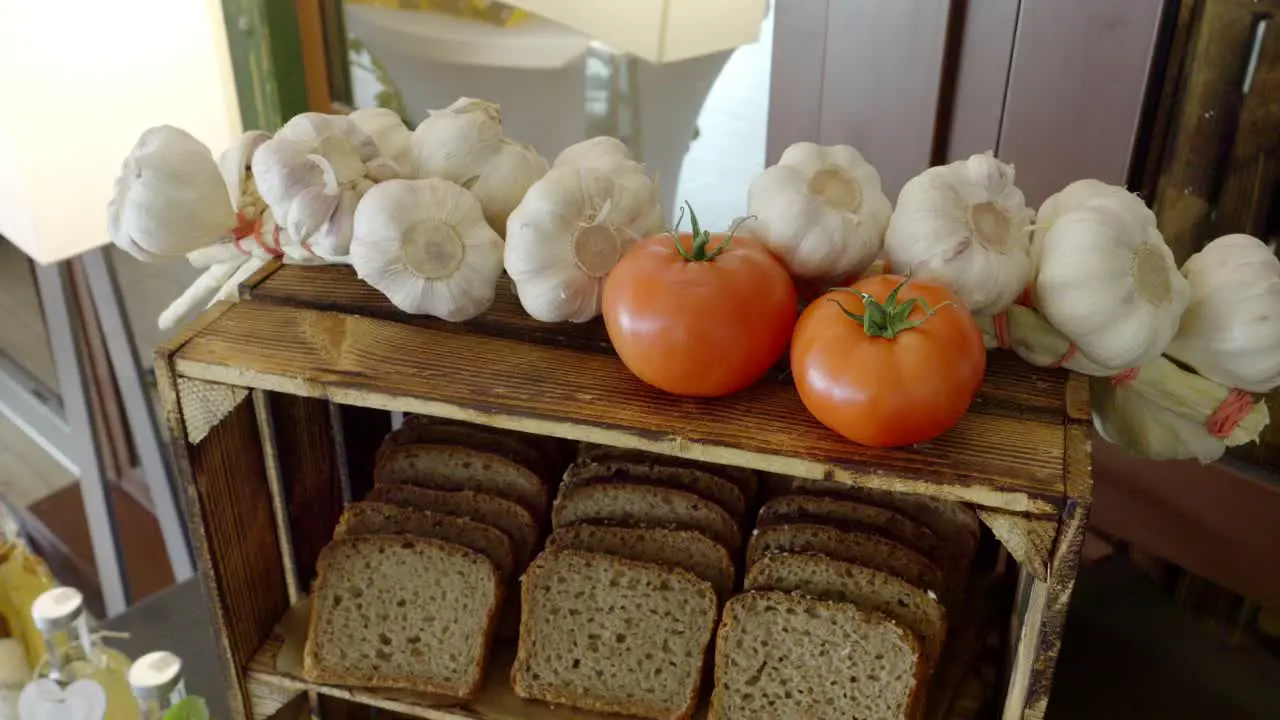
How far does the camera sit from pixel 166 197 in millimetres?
883

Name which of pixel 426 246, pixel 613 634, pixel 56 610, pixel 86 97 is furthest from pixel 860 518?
pixel 86 97

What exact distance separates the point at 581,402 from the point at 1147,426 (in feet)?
1.55

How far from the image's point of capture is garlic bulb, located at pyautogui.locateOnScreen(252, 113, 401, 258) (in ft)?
2.83

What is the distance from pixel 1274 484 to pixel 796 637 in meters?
0.66

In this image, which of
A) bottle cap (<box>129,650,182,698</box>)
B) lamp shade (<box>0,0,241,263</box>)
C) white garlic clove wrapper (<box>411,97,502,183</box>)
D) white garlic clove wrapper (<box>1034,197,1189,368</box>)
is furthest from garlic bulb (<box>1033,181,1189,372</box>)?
lamp shade (<box>0,0,241,263</box>)

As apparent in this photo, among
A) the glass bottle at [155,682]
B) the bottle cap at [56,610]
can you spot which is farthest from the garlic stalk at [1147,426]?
the bottle cap at [56,610]

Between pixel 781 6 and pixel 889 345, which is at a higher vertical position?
pixel 781 6

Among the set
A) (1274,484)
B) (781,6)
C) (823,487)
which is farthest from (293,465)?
(1274,484)

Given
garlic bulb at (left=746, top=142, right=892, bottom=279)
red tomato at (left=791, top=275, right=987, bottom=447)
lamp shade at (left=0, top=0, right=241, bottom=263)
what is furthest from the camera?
lamp shade at (left=0, top=0, right=241, bottom=263)

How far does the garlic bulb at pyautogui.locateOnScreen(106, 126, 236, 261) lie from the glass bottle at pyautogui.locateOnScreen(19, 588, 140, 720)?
38 centimetres

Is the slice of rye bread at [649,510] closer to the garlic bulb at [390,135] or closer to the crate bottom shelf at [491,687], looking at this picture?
the crate bottom shelf at [491,687]

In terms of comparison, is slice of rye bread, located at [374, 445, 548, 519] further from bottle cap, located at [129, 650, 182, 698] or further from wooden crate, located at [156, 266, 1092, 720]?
bottle cap, located at [129, 650, 182, 698]

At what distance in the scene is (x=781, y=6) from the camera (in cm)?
128

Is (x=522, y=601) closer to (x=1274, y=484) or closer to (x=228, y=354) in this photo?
(x=228, y=354)
